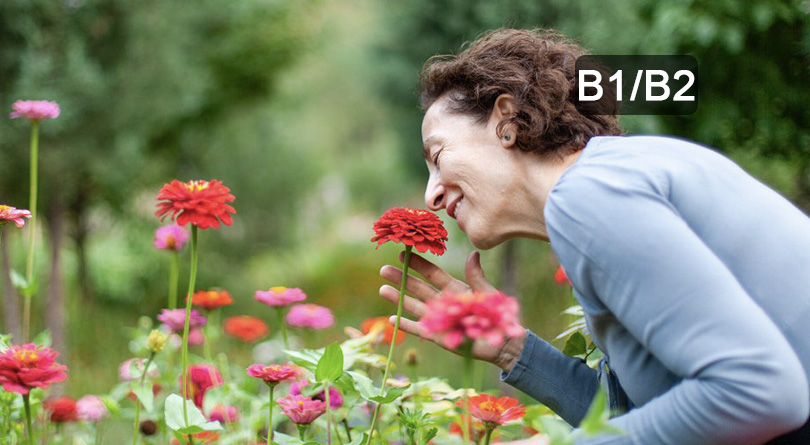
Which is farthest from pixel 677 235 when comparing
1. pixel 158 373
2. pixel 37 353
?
pixel 158 373

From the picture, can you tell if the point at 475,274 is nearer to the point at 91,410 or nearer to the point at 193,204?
the point at 193,204

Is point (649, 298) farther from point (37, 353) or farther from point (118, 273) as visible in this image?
point (118, 273)

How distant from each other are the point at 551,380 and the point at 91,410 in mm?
1026

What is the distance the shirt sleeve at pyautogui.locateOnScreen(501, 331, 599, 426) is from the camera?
1399 mm

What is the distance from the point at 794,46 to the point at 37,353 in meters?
2.76

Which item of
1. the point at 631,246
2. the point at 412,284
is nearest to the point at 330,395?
the point at 412,284

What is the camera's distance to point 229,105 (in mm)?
5441

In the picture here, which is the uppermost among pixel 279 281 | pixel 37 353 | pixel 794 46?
pixel 794 46

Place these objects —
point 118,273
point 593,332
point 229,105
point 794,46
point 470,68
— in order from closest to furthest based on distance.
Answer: point 593,332
point 470,68
point 794,46
point 229,105
point 118,273

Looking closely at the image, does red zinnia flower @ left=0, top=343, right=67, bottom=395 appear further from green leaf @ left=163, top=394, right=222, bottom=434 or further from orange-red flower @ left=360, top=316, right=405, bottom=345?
orange-red flower @ left=360, top=316, right=405, bottom=345

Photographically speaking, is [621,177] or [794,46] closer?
[621,177]

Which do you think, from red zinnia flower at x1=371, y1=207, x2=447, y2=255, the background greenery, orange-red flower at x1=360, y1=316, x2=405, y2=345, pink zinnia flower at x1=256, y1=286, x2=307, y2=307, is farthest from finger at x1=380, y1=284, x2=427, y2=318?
the background greenery

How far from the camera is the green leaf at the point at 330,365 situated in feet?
3.94

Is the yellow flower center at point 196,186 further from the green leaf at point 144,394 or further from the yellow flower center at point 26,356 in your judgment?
the green leaf at point 144,394
